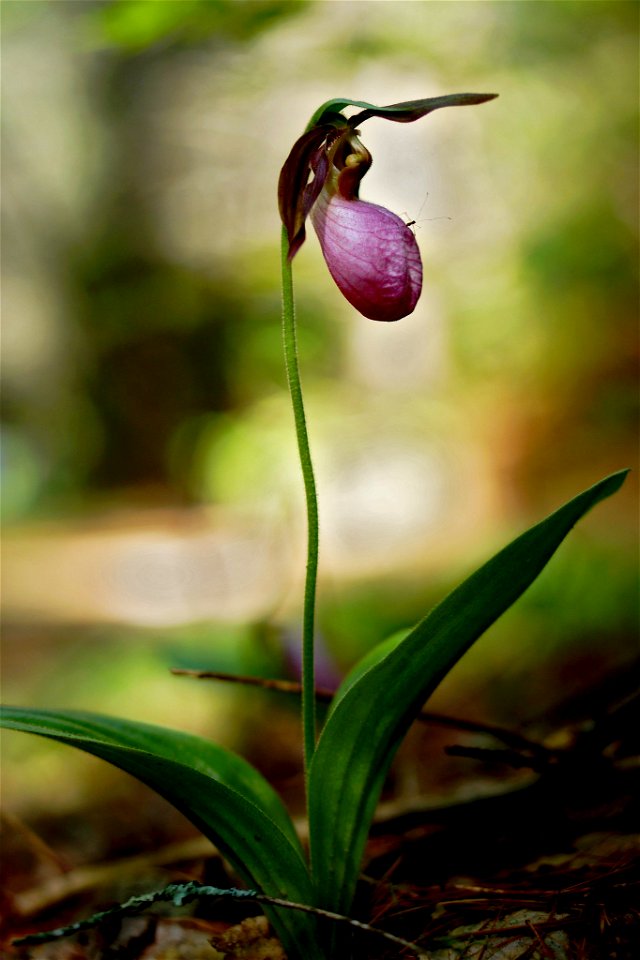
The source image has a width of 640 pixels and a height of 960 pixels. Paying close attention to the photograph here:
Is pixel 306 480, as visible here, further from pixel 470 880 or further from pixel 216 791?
pixel 470 880

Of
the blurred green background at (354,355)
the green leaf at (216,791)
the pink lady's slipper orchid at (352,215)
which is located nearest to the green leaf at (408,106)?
the pink lady's slipper orchid at (352,215)

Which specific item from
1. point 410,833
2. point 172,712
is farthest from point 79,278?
point 410,833

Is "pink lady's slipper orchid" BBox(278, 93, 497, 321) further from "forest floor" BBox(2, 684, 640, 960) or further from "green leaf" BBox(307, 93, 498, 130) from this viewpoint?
"forest floor" BBox(2, 684, 640, 960)

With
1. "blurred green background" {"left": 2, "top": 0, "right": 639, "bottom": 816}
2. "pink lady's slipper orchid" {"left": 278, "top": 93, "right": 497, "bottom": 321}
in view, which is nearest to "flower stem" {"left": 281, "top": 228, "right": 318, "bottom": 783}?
"pink lady's slipper orchid" {"left": 278, "top": 93, "right": 497, "bottom": 321}

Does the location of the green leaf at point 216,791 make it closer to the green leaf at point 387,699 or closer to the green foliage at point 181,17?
the green leaf at point 387,699

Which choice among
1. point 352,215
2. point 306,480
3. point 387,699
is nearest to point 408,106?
point 352,215

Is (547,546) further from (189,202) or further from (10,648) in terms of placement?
(189,202)
